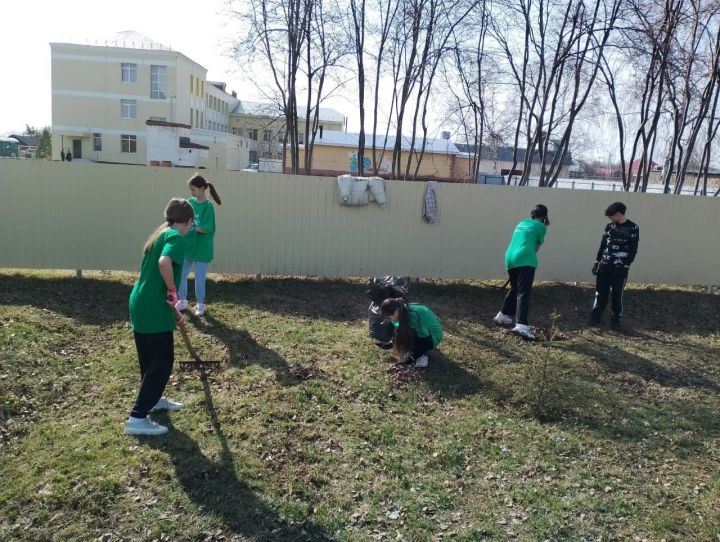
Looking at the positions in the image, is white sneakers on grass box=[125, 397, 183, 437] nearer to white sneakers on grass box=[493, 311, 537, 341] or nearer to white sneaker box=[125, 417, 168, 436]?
white sneaker box=[125, 417, 168, 436]

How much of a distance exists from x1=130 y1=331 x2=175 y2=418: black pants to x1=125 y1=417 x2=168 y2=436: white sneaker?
1.7 inches

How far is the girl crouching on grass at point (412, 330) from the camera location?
5.45 m

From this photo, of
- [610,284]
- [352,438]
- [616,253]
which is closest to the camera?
[352,438]

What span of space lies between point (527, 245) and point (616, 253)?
135 cm

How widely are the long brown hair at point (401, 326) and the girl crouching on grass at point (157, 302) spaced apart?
2.03 m

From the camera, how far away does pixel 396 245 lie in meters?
9.45

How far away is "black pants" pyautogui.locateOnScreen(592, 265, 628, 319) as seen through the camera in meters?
7.43

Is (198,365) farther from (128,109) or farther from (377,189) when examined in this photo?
(128,109)

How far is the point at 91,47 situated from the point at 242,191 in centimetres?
4780

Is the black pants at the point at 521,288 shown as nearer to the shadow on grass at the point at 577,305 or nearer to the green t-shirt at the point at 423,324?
the shadow on grass at the point at 577,305

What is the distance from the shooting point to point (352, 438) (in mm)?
4355

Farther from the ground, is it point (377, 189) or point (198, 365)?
point (377, 189)

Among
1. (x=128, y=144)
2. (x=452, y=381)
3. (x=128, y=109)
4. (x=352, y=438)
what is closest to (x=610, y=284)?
(x=452, y=381)

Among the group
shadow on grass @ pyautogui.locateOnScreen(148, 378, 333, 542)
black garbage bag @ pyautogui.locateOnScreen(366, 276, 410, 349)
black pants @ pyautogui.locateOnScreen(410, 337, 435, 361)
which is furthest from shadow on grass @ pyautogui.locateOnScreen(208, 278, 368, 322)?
shadow on grass @ pyautogui.locateOnScreen(148, 378, 333, 542)
